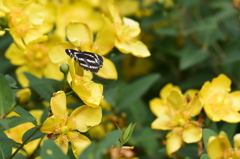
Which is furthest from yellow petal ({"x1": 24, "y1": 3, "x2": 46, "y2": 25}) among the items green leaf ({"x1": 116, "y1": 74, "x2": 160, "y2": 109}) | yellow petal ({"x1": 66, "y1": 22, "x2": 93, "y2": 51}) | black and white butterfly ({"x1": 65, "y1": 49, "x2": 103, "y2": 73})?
green leaf ({"x1": 116, "y1": 74, "x2": 160, "y2": 109})

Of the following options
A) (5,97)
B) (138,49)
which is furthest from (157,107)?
(5,97)

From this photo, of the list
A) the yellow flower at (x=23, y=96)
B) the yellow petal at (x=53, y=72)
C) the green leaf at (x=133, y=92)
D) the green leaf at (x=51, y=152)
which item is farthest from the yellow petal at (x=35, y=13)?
the green leaf at (x=51, y=152)

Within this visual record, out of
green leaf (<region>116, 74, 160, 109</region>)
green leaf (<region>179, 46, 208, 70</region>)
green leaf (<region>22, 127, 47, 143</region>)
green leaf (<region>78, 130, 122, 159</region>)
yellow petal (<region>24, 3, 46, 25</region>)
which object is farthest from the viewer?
green leaf (<region>179, 46, 208, 70</region>)

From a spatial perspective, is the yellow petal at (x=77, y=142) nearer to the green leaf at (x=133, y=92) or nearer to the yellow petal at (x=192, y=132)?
the yellow petal at (x=192, y=132)

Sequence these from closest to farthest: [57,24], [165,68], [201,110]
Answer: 1. [201,110]
2. [57,24]
3. [165,68]

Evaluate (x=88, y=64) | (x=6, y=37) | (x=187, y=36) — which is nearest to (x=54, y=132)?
(x=88, y=64)

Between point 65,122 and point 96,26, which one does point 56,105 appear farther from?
point 96,26

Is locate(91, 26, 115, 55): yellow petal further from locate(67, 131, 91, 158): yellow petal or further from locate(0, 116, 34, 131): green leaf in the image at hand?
locate(0, 116, 34, 131): green leaf
